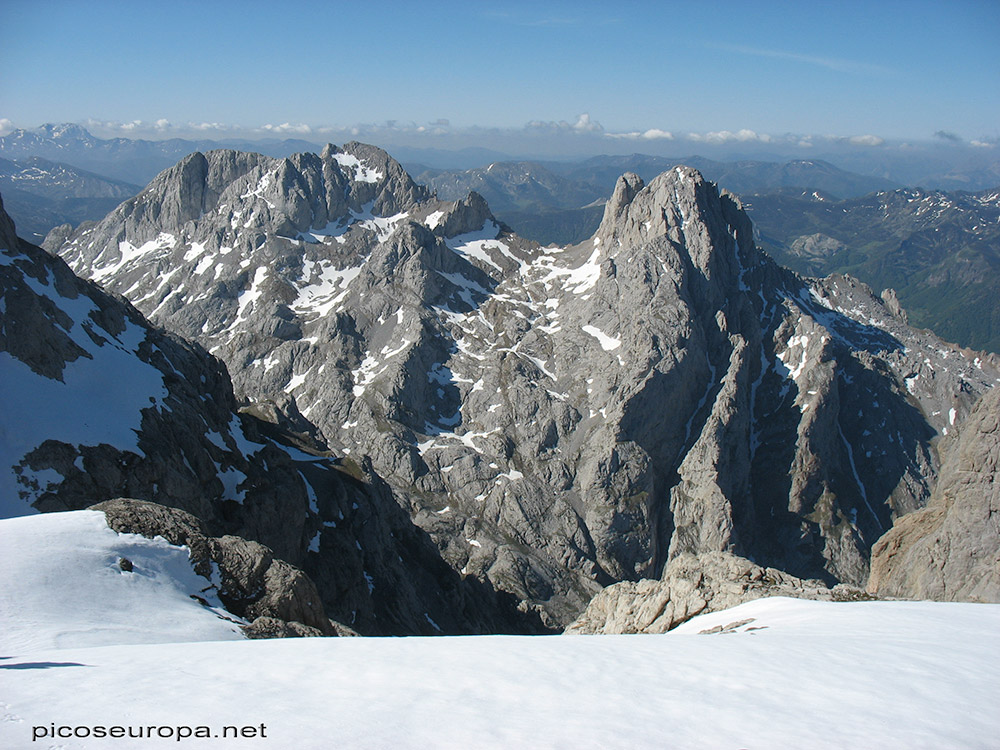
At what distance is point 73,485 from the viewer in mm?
41312

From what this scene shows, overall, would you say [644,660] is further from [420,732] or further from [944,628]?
[944,628]

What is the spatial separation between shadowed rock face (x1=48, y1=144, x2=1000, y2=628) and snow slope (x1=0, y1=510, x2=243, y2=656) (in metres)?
89.9

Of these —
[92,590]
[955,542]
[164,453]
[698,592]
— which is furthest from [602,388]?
[92,590]

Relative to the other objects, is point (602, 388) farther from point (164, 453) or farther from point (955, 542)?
point (164, 453)

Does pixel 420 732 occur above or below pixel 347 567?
above

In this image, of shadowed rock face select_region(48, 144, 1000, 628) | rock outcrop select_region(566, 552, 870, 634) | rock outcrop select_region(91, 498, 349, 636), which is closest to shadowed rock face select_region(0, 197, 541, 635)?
rock outcrop select_region(91, 498, 349, 636)

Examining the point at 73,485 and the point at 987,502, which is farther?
the point at 73,485

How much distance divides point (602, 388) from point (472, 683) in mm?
137870

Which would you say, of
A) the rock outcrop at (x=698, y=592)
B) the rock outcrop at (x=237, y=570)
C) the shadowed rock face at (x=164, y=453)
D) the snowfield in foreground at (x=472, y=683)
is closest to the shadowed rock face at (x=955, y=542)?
the rock outcrop at (x=698, y=592)

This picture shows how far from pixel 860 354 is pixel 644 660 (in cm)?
19297

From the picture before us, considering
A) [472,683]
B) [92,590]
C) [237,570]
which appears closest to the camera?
[472,683]

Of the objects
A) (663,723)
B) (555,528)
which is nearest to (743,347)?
(555,528)

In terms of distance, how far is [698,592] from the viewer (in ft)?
106

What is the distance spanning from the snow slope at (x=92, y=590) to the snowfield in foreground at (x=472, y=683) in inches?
3.3
